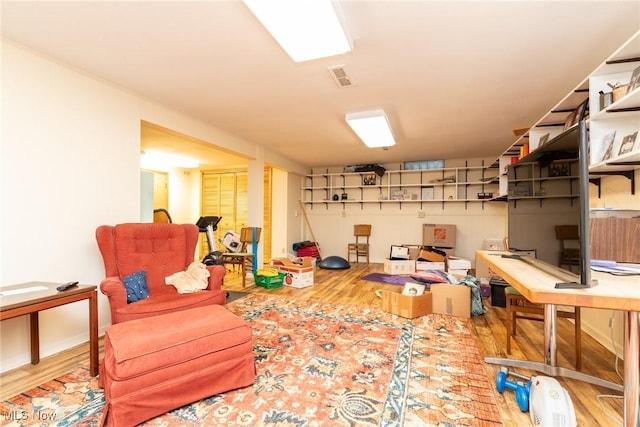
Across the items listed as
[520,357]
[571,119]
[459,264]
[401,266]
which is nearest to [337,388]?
[520,357]

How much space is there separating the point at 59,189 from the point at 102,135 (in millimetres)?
622

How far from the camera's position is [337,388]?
1.80 metres

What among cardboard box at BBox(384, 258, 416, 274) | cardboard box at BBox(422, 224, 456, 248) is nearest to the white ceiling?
cardboard box at BBox(384, 258, 416, 274)

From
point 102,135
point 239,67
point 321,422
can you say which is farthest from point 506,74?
point 102,135

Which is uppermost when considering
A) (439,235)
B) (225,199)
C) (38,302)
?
(225,199)

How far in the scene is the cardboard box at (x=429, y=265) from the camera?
5059mm

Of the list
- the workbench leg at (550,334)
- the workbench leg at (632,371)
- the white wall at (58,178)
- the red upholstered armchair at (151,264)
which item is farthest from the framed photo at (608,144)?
the white wall at (58,178)

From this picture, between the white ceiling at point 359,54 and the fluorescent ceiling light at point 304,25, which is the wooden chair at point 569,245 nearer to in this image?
the white ceiling at point 359,54

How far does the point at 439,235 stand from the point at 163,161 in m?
6.23

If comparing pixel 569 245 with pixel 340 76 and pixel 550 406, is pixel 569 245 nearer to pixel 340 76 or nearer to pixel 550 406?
pixel 550 406

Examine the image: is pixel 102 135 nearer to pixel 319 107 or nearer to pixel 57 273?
pixel 57 273

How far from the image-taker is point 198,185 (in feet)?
23.9

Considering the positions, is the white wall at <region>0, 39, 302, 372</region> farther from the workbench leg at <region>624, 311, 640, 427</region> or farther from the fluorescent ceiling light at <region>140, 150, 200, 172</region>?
the workbench leg at <region>624, 311, 640, 427</region>

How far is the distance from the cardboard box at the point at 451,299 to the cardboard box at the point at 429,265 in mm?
1891
